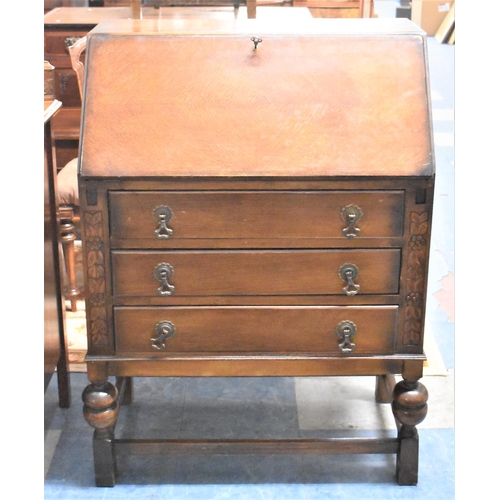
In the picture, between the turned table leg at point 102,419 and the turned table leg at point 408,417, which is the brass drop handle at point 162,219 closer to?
the turned table leg at point 102,419

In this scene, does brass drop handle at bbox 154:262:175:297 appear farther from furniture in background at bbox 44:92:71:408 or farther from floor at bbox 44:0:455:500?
floor at bbox 44:0:455:500

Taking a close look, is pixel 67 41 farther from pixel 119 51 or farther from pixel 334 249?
pixel 334 249

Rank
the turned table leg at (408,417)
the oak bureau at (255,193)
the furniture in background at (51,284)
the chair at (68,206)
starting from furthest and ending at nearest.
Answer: the chair at (68,206) → the furniture in background at (51,284) → the turned table leg at (408,417) → the oak bureau at (255,193)

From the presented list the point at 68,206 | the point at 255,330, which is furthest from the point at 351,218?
the point at 68,206

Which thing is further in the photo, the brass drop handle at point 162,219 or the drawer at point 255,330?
the drawer at point 255,330

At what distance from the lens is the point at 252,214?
2246mm

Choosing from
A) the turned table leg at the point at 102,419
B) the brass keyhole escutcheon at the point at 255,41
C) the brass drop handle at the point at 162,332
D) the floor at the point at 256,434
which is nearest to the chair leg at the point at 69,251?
the floor at the point at 256,434

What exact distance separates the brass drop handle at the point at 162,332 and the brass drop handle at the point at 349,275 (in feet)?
1.68

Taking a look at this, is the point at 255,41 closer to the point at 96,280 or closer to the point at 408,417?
the point at 96,280

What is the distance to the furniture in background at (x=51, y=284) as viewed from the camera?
104 inches

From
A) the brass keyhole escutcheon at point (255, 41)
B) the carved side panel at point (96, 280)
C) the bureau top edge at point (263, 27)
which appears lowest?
the carved side panel at point (96, 280)

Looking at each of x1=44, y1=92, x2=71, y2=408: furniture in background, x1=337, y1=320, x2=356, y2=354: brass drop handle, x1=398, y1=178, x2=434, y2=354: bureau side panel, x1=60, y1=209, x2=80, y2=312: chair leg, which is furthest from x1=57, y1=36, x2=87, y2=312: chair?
x1=398, y1=178, x2=434, y2=354: bureau side panel

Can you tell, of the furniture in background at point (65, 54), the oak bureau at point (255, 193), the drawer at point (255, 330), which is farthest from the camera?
the furniture in background at point (65, 54)

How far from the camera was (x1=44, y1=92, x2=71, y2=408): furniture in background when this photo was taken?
264 cm
